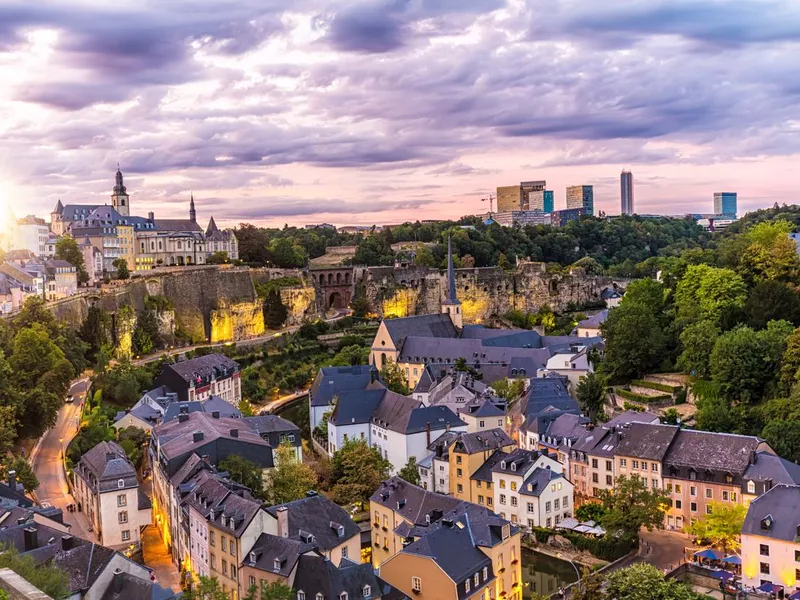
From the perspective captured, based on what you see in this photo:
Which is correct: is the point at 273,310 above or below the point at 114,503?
above

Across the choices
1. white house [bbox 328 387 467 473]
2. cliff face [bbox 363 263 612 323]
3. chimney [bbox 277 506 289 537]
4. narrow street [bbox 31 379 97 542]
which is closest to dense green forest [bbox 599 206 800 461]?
white house [bbox 328 387 467 473]

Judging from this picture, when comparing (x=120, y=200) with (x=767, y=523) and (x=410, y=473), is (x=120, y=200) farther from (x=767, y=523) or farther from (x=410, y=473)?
(x=767, y=523)

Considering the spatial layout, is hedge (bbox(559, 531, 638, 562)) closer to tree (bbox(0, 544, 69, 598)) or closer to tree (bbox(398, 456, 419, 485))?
tree (bbox(398, 456, 419, 485))

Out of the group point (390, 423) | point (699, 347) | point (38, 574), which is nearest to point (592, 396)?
point (699, 347)

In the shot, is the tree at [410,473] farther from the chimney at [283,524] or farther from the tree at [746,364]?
the tree at [746,364]

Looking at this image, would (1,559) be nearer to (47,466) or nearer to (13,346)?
(47,466)

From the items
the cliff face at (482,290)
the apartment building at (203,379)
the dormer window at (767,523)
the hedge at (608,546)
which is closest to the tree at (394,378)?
the apartment building at (203,379)

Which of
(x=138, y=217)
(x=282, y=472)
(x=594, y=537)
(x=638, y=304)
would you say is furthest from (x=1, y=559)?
(x=138, y=217)
